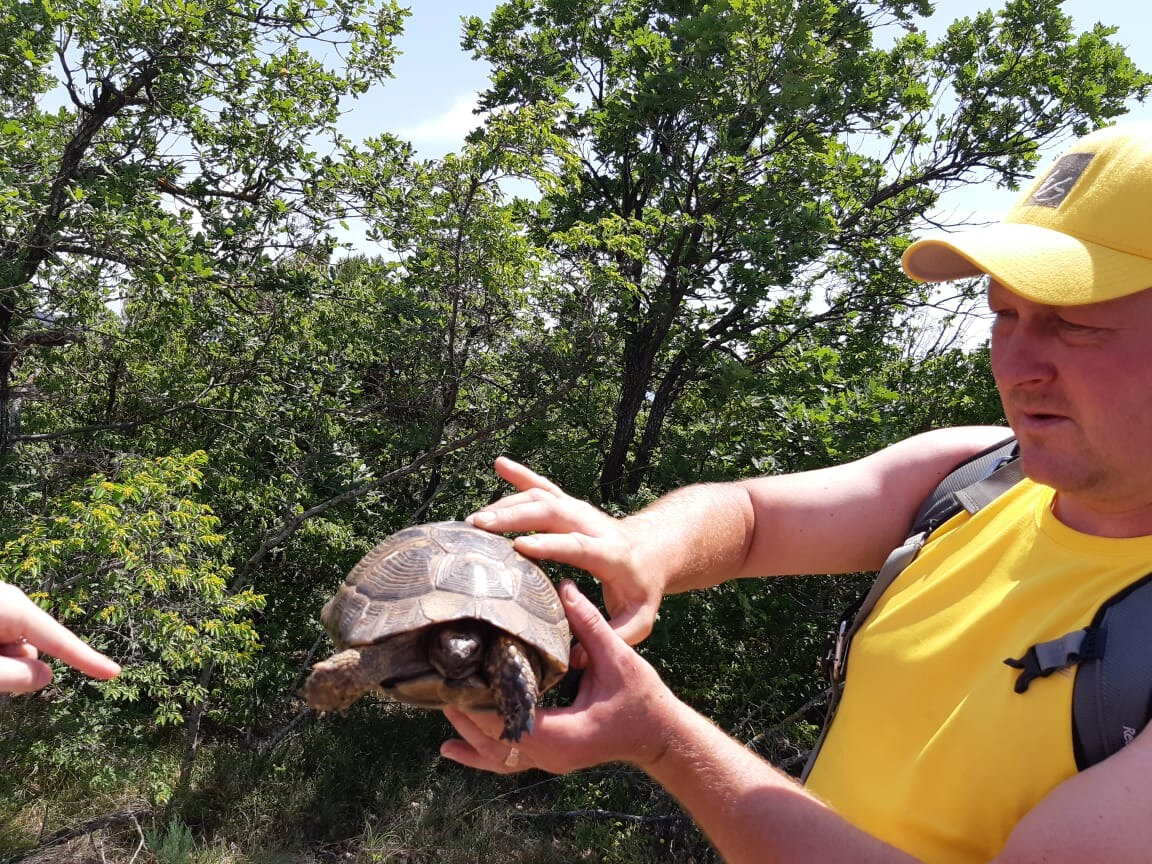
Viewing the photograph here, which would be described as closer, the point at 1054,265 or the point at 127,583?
the point at 1054,265

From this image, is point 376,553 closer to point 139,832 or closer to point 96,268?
point 96,268

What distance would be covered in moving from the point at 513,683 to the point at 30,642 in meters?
1.30

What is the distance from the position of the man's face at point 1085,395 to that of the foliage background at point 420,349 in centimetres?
581

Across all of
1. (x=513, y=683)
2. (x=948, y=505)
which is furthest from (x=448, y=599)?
(x=948, y=505)

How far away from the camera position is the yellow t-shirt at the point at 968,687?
5.41 ft

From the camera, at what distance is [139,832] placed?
7551 mm

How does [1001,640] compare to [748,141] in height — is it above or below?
below

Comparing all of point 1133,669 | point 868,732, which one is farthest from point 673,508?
point 1133,669

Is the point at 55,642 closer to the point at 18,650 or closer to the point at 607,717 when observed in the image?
the point at 18,650

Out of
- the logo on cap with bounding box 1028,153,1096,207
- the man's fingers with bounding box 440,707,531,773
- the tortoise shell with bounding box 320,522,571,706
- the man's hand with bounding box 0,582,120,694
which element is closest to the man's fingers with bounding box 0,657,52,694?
the man's hand with bounding box 0,582,120,694

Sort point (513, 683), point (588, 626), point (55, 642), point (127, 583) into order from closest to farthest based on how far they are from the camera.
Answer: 1. point (55, 642)
2. point (588, 626)
3. point (513, 683)
4. point (127, 583)

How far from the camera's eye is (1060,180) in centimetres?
189

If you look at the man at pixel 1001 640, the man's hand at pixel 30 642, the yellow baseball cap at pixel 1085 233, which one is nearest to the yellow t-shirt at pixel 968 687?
the man at pixel 1001 640

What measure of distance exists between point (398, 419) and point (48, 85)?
15.8 feet
